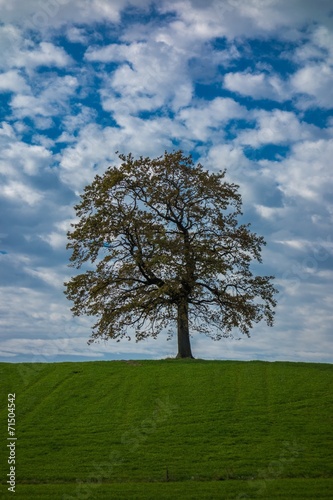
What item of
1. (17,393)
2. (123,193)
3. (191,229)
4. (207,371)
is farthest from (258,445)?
(123,193)

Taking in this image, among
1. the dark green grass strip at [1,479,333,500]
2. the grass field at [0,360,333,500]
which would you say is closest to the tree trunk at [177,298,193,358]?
the grass field at [0,360,333,500]

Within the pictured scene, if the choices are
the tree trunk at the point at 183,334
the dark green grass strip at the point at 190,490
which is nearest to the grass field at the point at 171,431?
the dark green grass strip at the point at 190,490

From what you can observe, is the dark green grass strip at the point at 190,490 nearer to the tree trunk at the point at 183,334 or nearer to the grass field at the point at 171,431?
the grass field at the point at 171,431

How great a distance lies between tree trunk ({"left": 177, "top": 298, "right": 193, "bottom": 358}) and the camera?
49.2 metres

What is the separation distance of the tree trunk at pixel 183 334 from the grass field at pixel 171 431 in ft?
15.2

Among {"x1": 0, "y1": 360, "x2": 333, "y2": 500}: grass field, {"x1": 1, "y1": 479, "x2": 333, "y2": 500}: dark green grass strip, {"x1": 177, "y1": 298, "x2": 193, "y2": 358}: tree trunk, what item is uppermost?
{"x1": 177, "y1": 298, "x2": 193, "y2": 358}: tree trunk

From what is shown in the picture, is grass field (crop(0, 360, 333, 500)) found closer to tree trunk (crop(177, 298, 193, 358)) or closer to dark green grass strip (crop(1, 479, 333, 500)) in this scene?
dark green grass strip (crop(1, 479, 333, 500))

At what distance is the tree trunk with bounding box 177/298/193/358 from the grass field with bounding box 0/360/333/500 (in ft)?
15.2

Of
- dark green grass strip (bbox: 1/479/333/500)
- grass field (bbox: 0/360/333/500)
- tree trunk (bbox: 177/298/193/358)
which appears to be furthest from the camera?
tree trunk (bbox: 177/298/193/358)

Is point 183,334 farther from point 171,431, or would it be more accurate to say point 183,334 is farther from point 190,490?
point 190,490

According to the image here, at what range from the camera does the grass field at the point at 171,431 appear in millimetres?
22625

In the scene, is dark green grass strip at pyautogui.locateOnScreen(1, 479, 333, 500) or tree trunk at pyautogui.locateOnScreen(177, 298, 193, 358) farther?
tree trunk at pyautogui.locateOnScreen(177, 298, 193, 358)

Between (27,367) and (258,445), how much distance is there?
24953 mm

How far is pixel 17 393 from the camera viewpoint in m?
37.4
